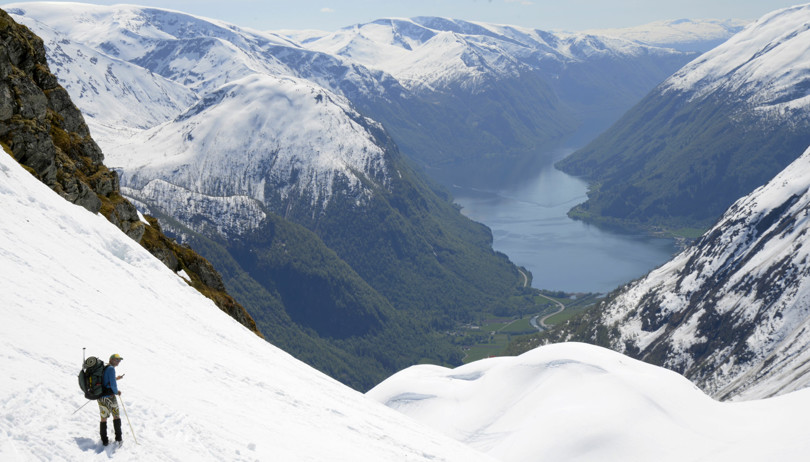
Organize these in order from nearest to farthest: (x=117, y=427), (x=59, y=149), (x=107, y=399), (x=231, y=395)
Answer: (x=107, y=399), (x=117, y=427), (x=231, y=395), (x=59, y=149)

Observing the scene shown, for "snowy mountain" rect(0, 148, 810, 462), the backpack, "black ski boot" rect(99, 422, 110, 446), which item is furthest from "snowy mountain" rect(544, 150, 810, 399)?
the backpack

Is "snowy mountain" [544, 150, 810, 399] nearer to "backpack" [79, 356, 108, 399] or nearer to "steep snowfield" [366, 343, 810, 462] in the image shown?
"steep snowfield" [366, 343, 810, 462]

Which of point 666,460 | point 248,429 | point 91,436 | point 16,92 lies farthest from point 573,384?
point 16,92

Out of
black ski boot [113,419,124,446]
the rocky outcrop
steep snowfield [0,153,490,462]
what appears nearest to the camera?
black ski boot [113,419,124,446]

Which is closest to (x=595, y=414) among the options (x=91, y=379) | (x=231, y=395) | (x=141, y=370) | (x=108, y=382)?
(x=231, y=395)

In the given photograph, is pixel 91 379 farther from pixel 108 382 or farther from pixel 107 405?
pixel 107 405

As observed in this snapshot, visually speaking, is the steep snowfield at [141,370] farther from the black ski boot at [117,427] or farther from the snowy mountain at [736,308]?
the snowy mountain at [736,308]

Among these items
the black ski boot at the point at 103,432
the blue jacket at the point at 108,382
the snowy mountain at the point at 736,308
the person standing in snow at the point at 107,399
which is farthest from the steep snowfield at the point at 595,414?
the snowy mountain at the point at 736,308
